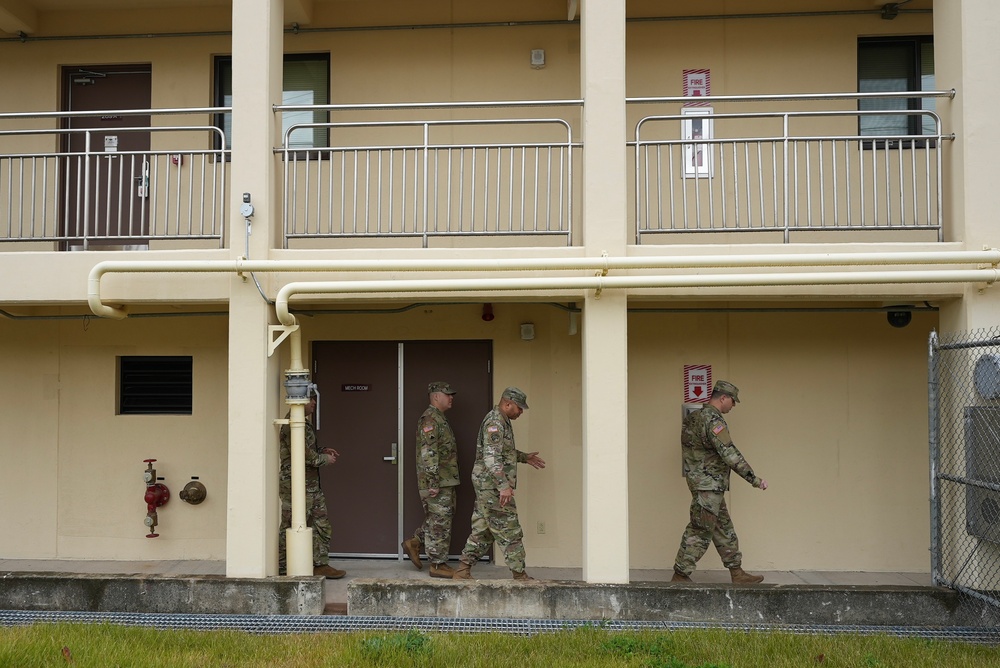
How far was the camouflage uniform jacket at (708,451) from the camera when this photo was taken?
24.7 ft

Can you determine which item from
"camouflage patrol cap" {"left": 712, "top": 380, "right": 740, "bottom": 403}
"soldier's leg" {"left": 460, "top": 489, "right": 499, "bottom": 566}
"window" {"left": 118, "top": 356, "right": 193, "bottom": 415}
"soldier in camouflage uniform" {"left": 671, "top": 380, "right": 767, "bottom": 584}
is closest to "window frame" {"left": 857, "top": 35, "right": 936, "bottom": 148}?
"camouflage patrol cap" {"left": 712, "top": 380, "right": 740, "bottom": 403}

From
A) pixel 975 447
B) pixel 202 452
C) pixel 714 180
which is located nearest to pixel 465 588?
pixel 202 452

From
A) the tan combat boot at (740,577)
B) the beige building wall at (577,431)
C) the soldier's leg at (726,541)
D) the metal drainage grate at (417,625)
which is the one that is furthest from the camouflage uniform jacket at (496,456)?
the tan combat boot at (740,577)

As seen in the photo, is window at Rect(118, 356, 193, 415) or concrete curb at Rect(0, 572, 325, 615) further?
window at Rect(118, 356, 193, 415)

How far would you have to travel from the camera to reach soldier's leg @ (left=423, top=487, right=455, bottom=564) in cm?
803

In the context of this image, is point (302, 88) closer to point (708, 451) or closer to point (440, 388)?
point (440, 388)

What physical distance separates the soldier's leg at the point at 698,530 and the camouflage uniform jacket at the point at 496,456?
1.74 meters

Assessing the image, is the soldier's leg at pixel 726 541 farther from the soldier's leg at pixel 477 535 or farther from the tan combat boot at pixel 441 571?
the tan combat boot at pixel 441 571

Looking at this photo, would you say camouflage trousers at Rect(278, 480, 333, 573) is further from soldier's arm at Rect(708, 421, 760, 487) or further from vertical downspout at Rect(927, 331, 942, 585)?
vertical downspout at Rect(927, 331, 942, 585)

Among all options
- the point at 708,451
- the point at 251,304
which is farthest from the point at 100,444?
the point at 708,451

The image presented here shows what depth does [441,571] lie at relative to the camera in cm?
803

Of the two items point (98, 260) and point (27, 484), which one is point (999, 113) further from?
point (27, 484)

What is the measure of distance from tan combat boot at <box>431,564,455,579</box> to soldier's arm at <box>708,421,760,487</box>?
9.22 feet

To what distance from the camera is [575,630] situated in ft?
20.4
